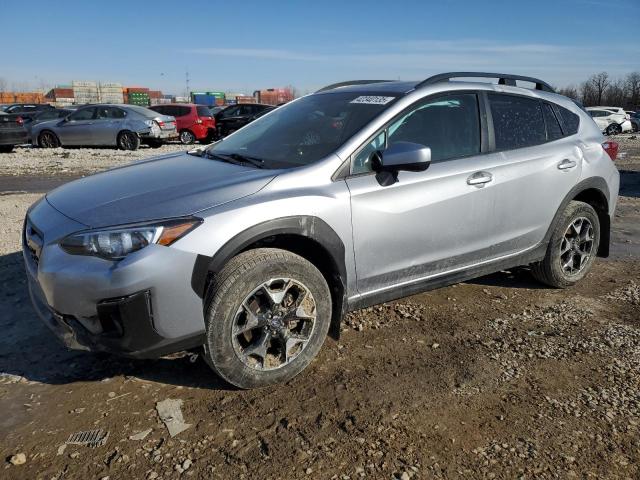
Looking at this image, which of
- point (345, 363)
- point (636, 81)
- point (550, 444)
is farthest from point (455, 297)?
point (636, 81)

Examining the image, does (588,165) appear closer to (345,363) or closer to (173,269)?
(345,363)

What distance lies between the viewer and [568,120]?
14.6 ft

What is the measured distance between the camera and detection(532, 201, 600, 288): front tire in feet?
14.3

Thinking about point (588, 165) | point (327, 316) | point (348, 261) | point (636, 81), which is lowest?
point (327, 316)

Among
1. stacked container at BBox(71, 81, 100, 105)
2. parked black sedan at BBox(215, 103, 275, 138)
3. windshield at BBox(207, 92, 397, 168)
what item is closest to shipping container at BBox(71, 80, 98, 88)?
stacked container at BBox(71, 81, 100, 105)

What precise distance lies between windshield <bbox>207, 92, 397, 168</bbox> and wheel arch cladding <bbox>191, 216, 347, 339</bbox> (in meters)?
0.48

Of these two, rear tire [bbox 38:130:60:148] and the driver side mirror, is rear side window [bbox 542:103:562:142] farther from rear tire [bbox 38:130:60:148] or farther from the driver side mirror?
rear tire [bbox 38:130:60:148]

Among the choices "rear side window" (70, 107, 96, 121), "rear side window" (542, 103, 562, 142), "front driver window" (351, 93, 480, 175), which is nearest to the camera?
"front driver window" (351, 93, 480, 175)

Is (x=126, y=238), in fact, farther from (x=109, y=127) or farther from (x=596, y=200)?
(x=109, y=127)

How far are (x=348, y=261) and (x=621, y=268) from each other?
3561mm

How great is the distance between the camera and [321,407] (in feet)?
9.27

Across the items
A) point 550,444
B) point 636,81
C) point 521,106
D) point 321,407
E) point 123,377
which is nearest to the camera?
point 550,444

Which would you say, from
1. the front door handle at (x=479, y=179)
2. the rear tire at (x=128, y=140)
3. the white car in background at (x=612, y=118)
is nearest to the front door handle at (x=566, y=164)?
the front door handle at (x=479, y=179)

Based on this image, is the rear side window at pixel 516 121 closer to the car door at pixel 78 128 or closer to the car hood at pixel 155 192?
the car hood at pixel 155 192
